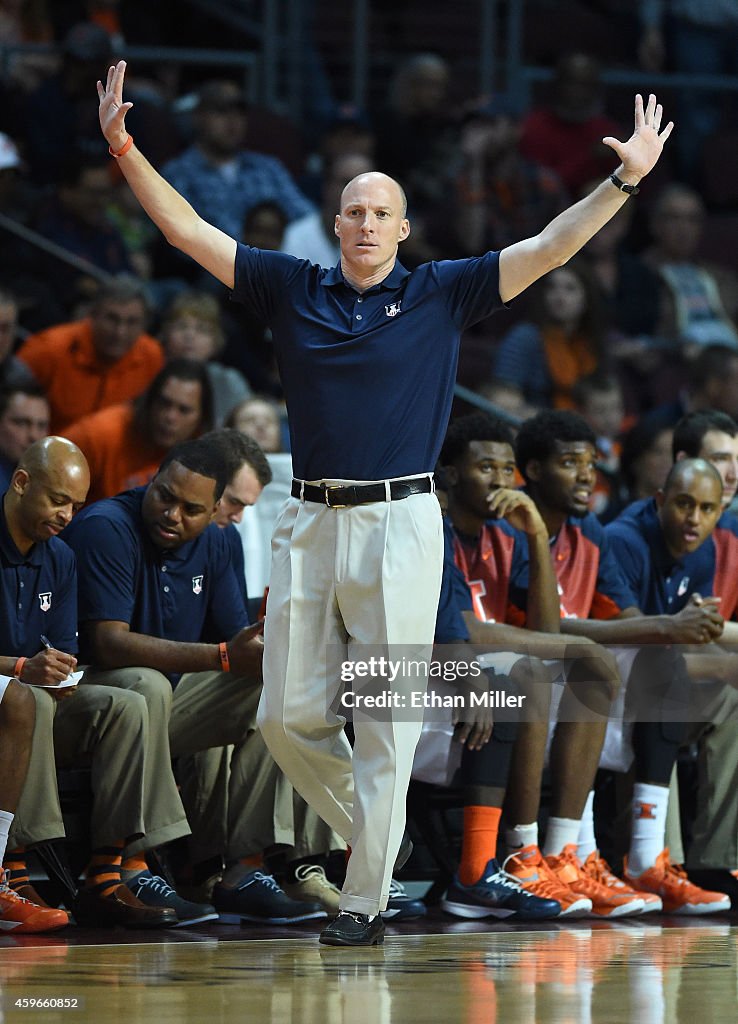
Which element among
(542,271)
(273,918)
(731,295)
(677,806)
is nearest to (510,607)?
(677,806)

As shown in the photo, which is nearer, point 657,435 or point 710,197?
point 657,435

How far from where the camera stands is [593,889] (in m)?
5.38

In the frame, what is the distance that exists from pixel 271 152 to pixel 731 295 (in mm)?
2832

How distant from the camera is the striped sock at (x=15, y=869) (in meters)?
4.85

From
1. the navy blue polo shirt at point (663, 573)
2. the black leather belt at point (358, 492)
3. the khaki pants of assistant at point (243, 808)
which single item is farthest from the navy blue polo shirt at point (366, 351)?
the navy blue polo shirt at point (663, 573)

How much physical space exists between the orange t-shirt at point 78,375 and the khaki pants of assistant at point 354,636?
3.59 meters

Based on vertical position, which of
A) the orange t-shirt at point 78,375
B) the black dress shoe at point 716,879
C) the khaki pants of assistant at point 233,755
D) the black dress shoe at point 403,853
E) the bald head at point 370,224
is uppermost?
the bald head at point 370,224

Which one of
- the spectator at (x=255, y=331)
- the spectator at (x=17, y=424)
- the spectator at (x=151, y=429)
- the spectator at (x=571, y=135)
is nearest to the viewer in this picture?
the spectator at (x=17, y=424)

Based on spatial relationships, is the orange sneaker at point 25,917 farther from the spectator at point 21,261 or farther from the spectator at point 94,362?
the spectator at point 21,261

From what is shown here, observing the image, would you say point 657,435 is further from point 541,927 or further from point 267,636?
point 267,636

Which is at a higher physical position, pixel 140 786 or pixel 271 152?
pixel 271 152

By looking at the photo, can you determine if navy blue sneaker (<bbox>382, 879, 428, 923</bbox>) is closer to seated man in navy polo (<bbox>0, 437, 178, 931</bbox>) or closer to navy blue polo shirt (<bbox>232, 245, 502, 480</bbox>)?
seated man in navy polo (<bbox>0, 437, 178, 931</bbox>)

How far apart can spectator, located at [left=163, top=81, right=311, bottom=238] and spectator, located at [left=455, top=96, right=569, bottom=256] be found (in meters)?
1.06

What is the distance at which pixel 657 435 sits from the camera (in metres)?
7.36
